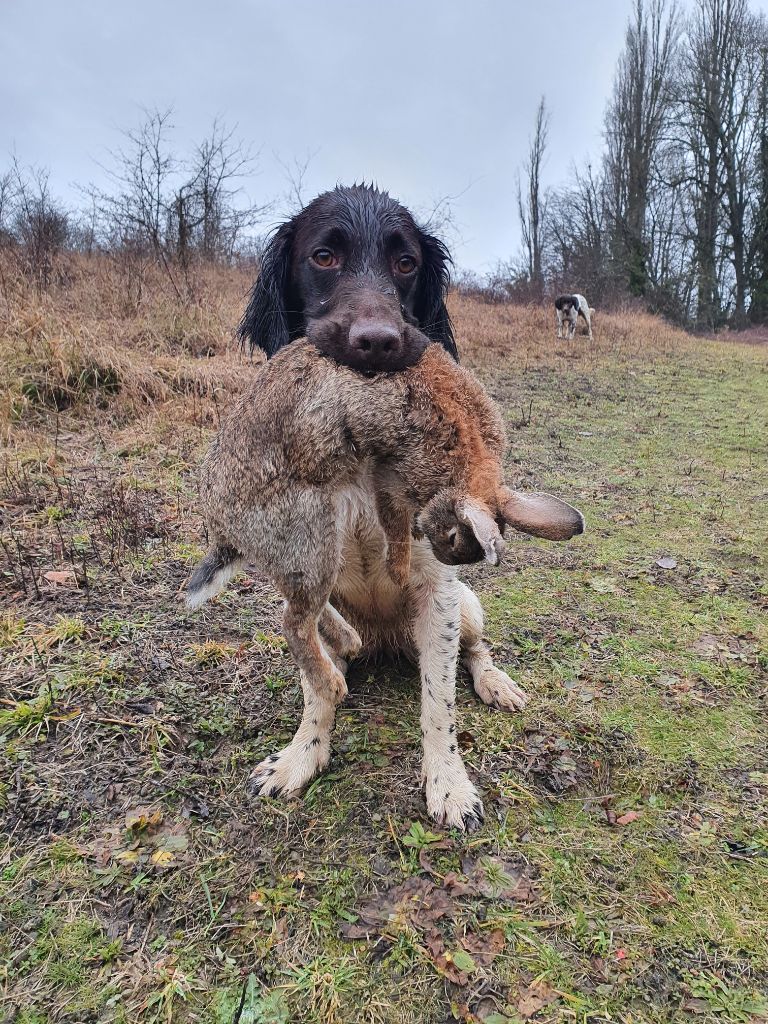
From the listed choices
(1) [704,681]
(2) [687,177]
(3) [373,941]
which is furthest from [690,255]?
(3) [373,941]

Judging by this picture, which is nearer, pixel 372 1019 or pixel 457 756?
pixel 372 1019

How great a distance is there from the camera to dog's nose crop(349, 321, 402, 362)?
193 centimetres

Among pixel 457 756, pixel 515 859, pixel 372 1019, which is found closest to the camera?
pixel 372 1019

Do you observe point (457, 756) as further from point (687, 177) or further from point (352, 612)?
point (687, 177)

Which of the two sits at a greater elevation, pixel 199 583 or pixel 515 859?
pixel 199 583

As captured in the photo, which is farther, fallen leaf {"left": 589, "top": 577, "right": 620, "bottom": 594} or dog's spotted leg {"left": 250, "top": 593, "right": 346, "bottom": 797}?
fallen leaf {"left": 589, "top": 577, "right": 620, "bottom": 594}

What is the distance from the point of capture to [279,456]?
1821 mm

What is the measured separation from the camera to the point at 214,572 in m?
2.43

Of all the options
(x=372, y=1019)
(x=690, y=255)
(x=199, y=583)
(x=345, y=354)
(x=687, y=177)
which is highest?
(x=687, y=177)

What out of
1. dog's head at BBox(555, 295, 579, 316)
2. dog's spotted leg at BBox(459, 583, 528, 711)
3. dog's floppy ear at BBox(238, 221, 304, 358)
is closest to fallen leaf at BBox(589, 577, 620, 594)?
dog's spotted leg at BBox(459, 583, 528, 711)


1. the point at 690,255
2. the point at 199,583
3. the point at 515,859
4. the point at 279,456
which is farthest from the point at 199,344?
the point at 690,255

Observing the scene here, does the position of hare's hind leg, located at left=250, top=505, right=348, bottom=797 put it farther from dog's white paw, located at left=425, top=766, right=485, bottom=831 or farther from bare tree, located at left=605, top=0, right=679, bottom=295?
bare tree, located at left=605, top=0, right=679, bottom=295

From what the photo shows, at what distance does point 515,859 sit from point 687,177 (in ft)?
116

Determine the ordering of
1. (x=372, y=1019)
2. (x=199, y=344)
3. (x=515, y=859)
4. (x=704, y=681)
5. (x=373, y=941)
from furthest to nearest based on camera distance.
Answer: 1. (x=199, y=344)
2. (x=704, y=681)
3. (x=515, y=859)
4. (x=373, y=941)
5. (x=372, y=1019)
